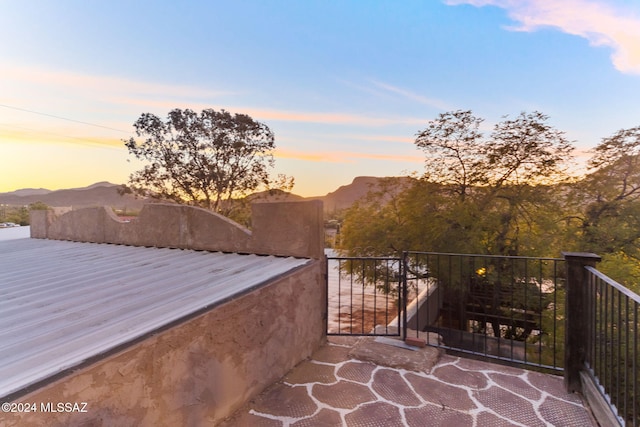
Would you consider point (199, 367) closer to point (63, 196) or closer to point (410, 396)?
point (410, 396)

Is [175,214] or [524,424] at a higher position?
[175,214]

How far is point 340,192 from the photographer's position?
25.0m

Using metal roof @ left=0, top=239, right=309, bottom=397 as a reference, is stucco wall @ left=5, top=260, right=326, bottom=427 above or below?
below

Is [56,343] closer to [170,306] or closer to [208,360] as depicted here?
[170,306]

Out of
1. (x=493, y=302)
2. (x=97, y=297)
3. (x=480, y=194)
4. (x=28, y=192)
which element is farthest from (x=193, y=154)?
(x=28, y=192)

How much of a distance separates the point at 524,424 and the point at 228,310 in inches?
105

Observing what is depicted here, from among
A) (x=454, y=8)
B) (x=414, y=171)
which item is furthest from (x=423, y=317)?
(x=454, y=8)

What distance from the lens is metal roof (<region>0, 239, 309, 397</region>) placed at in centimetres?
157

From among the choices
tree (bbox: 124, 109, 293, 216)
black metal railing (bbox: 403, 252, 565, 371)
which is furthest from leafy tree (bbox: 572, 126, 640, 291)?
tree (bbox: 124, 109, 293, 216)

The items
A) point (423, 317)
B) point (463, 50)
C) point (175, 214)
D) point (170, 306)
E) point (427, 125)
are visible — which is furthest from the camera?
point (427, 125)

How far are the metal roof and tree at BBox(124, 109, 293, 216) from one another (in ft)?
36.8

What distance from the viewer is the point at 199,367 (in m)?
2.23

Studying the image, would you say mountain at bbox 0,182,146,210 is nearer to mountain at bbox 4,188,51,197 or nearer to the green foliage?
mountain at bbox 4,188,51,197

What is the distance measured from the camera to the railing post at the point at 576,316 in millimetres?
2791
